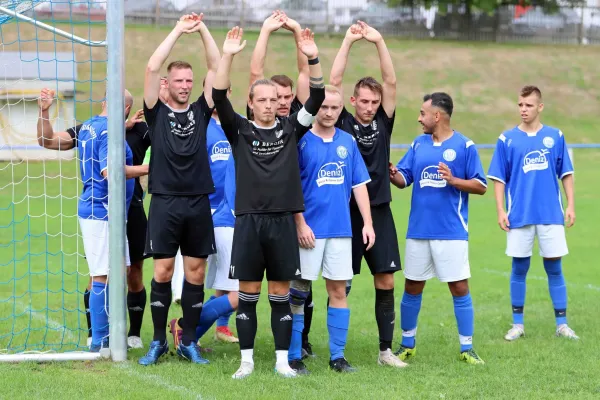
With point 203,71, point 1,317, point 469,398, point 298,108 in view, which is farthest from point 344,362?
point 203,71

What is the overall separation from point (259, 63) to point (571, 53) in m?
38.3

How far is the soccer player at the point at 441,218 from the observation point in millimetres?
6574

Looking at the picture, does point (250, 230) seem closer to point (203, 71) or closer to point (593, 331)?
point (593, 331)

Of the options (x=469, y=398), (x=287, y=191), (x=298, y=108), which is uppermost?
(x=298, y=108)

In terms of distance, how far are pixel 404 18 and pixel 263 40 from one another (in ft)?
123

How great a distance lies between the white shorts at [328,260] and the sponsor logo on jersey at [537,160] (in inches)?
89.7

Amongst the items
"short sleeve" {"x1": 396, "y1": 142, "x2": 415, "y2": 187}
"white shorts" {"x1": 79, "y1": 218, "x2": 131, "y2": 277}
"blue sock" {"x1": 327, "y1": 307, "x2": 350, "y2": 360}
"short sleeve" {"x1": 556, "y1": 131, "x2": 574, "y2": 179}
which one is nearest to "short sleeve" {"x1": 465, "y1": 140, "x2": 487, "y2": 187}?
"short sleeve" {"x1": 396, "y1": 142, "x2": 415, "y2": 187}

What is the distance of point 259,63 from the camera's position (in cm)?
621

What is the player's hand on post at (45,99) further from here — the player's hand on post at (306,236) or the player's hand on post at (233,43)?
the player's hand on post at (306,236)

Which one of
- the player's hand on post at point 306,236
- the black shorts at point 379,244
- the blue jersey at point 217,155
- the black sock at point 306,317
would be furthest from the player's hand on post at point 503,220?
the blue jersey at point 217,155

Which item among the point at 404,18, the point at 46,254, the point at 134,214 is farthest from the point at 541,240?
the point at 404,18

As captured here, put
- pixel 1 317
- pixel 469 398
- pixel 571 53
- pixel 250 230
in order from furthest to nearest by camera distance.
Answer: pixel 571 53 < pixel 1 317 < pixel 250 230 < pixel 469 398

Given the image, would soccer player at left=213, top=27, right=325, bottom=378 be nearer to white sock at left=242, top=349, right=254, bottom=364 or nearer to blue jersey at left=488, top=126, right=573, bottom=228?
white sock at left=242, top=349, right=254, bottom=364

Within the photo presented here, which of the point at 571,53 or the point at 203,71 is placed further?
the point at 571,53
